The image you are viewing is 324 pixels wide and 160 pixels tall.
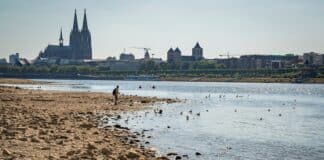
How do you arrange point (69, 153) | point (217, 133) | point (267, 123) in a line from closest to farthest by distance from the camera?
point (69, 153) < point (217, 133) < point (267, 123)

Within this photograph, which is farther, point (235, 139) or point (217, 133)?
point (217, 133)

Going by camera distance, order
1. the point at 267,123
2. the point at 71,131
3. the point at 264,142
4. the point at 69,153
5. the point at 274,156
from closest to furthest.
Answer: the point at 69,153, the point at 274,156, the point at 71,131, the point at 264,142, the point at 267,123

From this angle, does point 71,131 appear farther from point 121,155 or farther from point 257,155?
point 257,155

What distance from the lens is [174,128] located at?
40.3 m

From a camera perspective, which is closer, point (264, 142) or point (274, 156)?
point (274, 156)

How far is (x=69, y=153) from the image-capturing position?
22.1 metres

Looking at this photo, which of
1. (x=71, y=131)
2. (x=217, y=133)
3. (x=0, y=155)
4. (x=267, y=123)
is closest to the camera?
(x=0, y=155)

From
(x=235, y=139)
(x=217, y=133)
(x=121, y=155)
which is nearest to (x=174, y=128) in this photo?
(x=217, y=133)

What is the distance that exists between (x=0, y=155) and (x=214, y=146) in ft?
48.4

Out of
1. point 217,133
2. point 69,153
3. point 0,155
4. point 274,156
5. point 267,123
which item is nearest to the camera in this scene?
point 0,155

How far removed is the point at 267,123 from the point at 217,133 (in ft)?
36.5

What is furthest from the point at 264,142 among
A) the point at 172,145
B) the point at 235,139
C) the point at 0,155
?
the point at 0,155

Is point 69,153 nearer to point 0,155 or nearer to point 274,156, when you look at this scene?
point 0,155

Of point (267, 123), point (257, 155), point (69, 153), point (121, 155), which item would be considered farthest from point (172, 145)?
point (267, 123)
